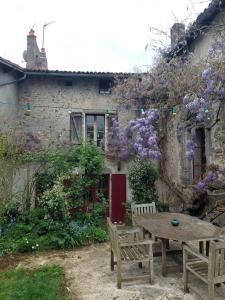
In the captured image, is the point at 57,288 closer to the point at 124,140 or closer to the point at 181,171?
the point at 181,171

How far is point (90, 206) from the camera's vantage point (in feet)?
27.8

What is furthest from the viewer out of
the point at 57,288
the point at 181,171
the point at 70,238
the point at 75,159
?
the point at 181,171

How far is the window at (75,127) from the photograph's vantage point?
1133cm

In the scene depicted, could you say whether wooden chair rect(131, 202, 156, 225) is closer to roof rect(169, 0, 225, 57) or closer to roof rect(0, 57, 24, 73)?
roof rect(169, 0, 225, 57)

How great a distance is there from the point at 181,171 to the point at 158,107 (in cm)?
218

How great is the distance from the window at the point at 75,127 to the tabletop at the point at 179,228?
241 inches

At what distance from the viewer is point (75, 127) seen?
37.2 feet

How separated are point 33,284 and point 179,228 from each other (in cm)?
250

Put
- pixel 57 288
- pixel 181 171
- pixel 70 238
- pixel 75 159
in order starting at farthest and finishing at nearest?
pixel 181 171 → pixel 75 159 → pixel 70 238 → pixel 57 288

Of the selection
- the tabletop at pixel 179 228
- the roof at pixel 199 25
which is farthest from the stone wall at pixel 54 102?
the tabletop at pixel 179 228

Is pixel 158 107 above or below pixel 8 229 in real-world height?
above

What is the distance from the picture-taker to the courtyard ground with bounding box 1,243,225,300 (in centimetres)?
421

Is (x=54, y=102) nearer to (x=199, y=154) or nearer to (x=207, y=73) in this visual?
(x=199, y=154)

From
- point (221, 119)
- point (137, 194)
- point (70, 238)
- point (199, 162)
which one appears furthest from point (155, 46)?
point (70, 238)
